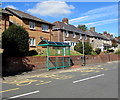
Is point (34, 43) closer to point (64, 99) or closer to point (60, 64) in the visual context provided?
point (60, 64)

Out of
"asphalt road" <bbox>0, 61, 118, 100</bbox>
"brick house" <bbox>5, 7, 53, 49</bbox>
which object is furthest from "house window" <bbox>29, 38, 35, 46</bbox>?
"asphalt road" <bbox>0, 61, 118, 100</bbox>

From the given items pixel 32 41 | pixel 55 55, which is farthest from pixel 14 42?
pixel 32 41

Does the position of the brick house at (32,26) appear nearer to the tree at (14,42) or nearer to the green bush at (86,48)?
the green bush at (86,48)

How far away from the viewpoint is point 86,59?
25062mm

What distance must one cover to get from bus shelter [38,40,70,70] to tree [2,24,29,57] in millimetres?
2140

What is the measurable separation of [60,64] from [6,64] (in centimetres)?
684

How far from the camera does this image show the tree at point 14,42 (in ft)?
47.3

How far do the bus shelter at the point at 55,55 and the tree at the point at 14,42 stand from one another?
2.14 m

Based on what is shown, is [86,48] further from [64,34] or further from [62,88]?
[62,88]

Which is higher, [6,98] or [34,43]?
[34,43]

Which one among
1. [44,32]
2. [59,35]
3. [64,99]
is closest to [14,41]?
[64,99]

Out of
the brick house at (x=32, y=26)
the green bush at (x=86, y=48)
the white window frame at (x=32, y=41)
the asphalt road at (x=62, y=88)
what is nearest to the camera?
the asphalt road at (x=62, y=88)

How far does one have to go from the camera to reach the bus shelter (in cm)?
1616

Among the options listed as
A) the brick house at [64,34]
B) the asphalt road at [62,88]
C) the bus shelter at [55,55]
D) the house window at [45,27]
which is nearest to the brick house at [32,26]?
the house window at [45,27]
